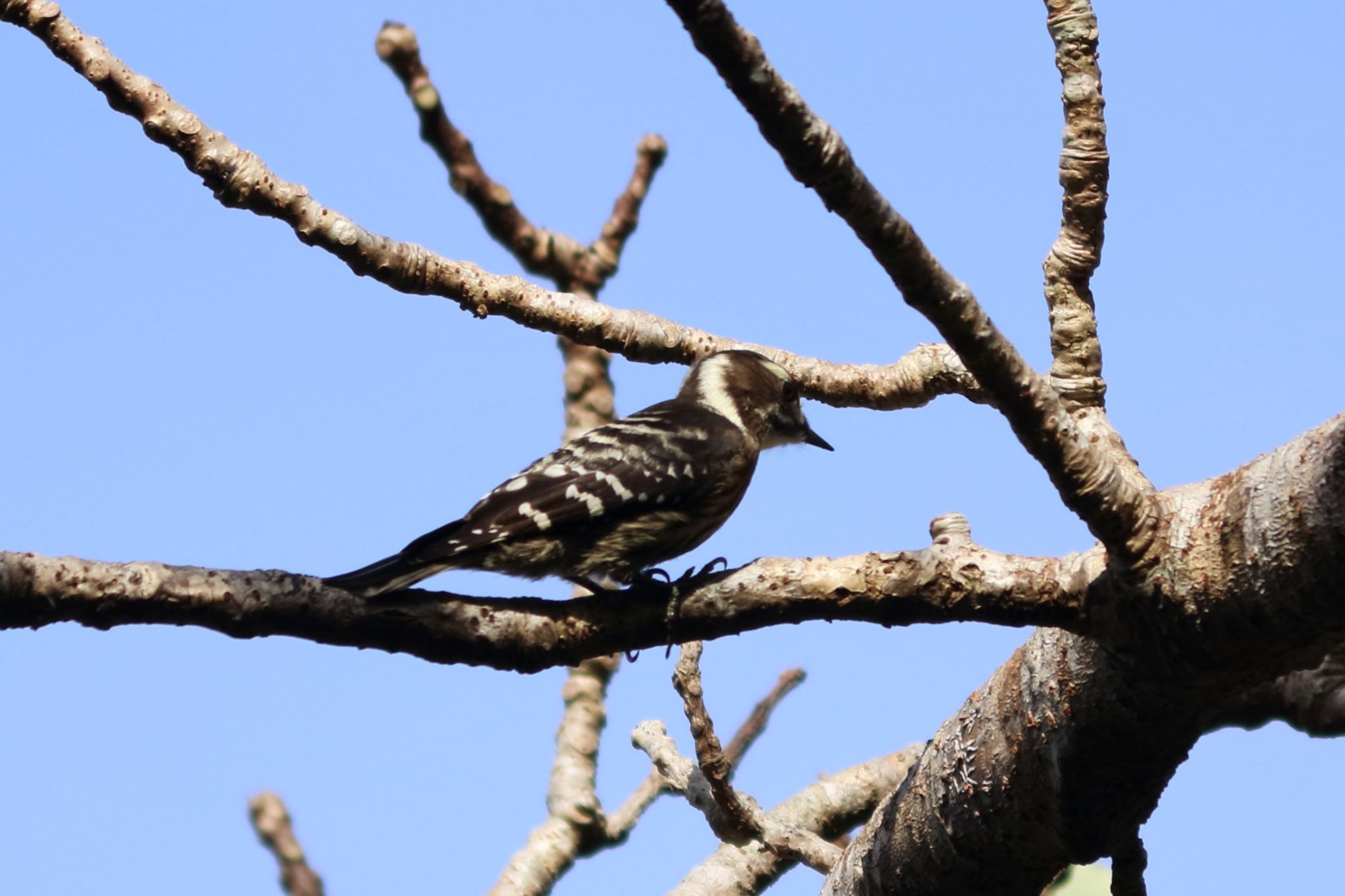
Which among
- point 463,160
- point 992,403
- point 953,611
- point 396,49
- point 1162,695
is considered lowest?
point 1162,695

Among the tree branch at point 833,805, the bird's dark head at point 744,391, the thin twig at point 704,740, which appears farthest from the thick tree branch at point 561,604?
the tree branch at point 833,805

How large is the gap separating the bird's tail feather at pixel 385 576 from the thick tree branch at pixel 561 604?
42 mm

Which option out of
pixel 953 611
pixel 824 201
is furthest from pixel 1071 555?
pixel 824 201

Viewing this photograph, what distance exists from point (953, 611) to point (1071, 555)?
0.29 metres

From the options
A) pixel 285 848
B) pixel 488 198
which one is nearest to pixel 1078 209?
pixel 488 198

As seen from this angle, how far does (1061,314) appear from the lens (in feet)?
13.8

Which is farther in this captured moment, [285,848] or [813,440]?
[813,440]

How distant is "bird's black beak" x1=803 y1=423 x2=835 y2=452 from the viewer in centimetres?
630

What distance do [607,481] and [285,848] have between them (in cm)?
178

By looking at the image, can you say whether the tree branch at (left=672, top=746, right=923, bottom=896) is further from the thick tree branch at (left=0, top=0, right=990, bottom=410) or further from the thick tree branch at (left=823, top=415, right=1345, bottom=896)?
the thick tree branch at (left=823, top=415, right=1345, bottom=896)

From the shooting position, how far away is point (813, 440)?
636cm

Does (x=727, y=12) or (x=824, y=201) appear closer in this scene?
(x=727, y=12)

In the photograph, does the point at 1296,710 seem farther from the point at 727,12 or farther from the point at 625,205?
the point at 625,205

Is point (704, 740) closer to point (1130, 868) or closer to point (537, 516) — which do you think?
point (537, 516)
